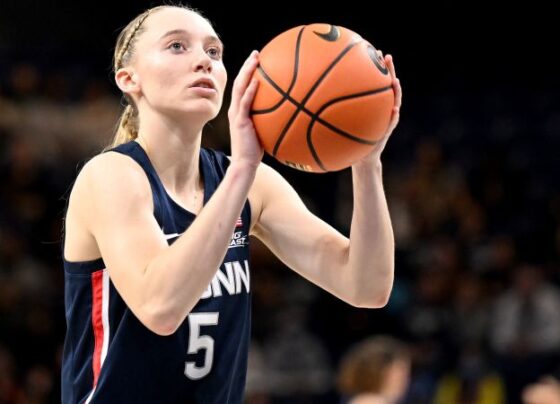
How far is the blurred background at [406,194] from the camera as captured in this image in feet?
27.5

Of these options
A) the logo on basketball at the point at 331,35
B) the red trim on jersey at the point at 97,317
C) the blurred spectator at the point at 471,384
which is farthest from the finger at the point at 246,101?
the blurred spectator at the point at 471,384

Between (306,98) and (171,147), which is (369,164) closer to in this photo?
(306,98)

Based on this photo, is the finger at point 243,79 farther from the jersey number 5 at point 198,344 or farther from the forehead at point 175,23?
the jersey number 5 at point 198,344

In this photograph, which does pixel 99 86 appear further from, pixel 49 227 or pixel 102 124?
pixel 49 227

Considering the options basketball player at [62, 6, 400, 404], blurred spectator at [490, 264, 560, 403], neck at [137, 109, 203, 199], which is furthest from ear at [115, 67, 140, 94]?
blurred spectator at [490, 264, 560, 403]

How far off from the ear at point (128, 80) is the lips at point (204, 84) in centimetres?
28

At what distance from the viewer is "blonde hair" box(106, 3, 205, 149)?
342 centimetres

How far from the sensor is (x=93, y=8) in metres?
12.1

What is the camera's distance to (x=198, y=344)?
10.2 feet

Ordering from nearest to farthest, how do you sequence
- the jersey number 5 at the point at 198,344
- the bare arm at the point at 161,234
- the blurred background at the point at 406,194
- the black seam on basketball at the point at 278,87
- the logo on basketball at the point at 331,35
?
the bare arm at the point at 161,234, the black seam on basketball at the point at 278,87, the logo on basketball at the point at 331,35, the jersey number 5 at the point at 198,344, the blurred background at the point at 406,194

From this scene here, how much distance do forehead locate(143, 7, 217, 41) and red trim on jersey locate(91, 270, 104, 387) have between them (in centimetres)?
82

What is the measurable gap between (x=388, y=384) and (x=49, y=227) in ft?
14.2

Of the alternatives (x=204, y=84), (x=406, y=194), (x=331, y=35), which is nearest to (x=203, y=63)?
(x=204, y=84)

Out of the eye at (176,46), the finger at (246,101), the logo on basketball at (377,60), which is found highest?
the eye at (176,46)
